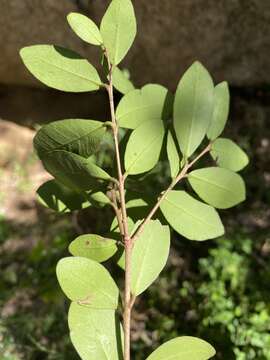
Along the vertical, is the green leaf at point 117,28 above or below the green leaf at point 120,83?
above

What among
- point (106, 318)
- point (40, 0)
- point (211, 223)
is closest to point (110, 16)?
point (211, 223)

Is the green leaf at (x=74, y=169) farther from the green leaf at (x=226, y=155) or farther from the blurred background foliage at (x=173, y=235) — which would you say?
the blurred background foliage at (x=173, y=235)

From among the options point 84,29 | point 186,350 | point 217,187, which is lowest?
point 186,350

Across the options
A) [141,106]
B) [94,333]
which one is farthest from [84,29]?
[94,333]

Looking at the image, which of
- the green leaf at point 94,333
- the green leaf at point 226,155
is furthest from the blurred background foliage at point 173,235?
the green leaf at point 94,333

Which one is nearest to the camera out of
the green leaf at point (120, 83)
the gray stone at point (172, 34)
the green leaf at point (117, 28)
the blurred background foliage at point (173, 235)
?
the green leaf at point (117, 28)

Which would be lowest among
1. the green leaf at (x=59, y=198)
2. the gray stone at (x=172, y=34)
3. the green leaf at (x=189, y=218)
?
the gray stone at (x=172, y=34)

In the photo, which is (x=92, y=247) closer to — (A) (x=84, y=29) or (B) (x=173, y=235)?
(A) (x=84, y=29)
